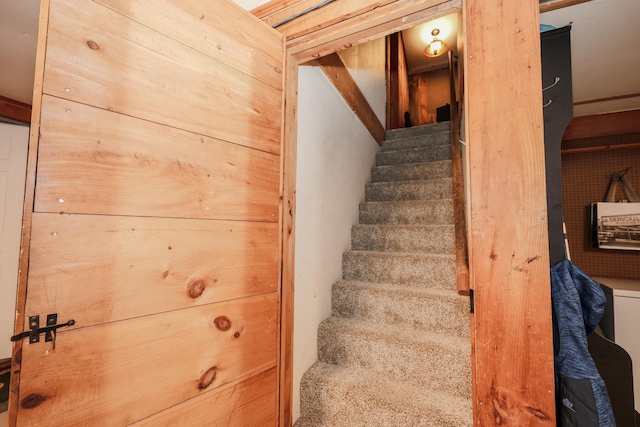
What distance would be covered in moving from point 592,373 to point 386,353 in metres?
0.90

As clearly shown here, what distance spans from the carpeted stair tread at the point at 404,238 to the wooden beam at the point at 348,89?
1.03 m

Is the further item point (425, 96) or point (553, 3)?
point (425, 96)

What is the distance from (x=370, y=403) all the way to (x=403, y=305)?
0.57 metres

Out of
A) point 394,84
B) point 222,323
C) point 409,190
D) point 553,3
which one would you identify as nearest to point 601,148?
point 409,190

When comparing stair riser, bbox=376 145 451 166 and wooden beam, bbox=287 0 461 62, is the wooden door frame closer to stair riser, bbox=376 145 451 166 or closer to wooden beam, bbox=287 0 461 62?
wooden beam, bbox=287 0 461 62

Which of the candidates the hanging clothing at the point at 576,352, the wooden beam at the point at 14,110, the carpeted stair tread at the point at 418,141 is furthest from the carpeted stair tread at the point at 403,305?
the wooden beam at the point at 14,110

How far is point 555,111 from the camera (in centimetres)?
93

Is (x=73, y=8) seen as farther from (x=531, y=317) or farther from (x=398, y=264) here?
(x=398, y=264)

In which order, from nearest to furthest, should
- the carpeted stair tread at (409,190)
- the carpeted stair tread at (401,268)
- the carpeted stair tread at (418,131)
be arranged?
the carpeted stair tread at (401,268) → the carpeted stair tread at (409,190) → the carpeted stair tread at (418,131)

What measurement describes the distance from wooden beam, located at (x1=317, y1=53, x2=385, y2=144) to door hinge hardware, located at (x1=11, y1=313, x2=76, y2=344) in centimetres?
166

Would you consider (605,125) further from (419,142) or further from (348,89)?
(348,89)

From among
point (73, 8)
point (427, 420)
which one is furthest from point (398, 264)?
point (73, 8)

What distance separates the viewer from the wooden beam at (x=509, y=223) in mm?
768

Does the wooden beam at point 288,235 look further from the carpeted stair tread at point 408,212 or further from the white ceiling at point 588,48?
the carpeted stair tread at point 408,212
